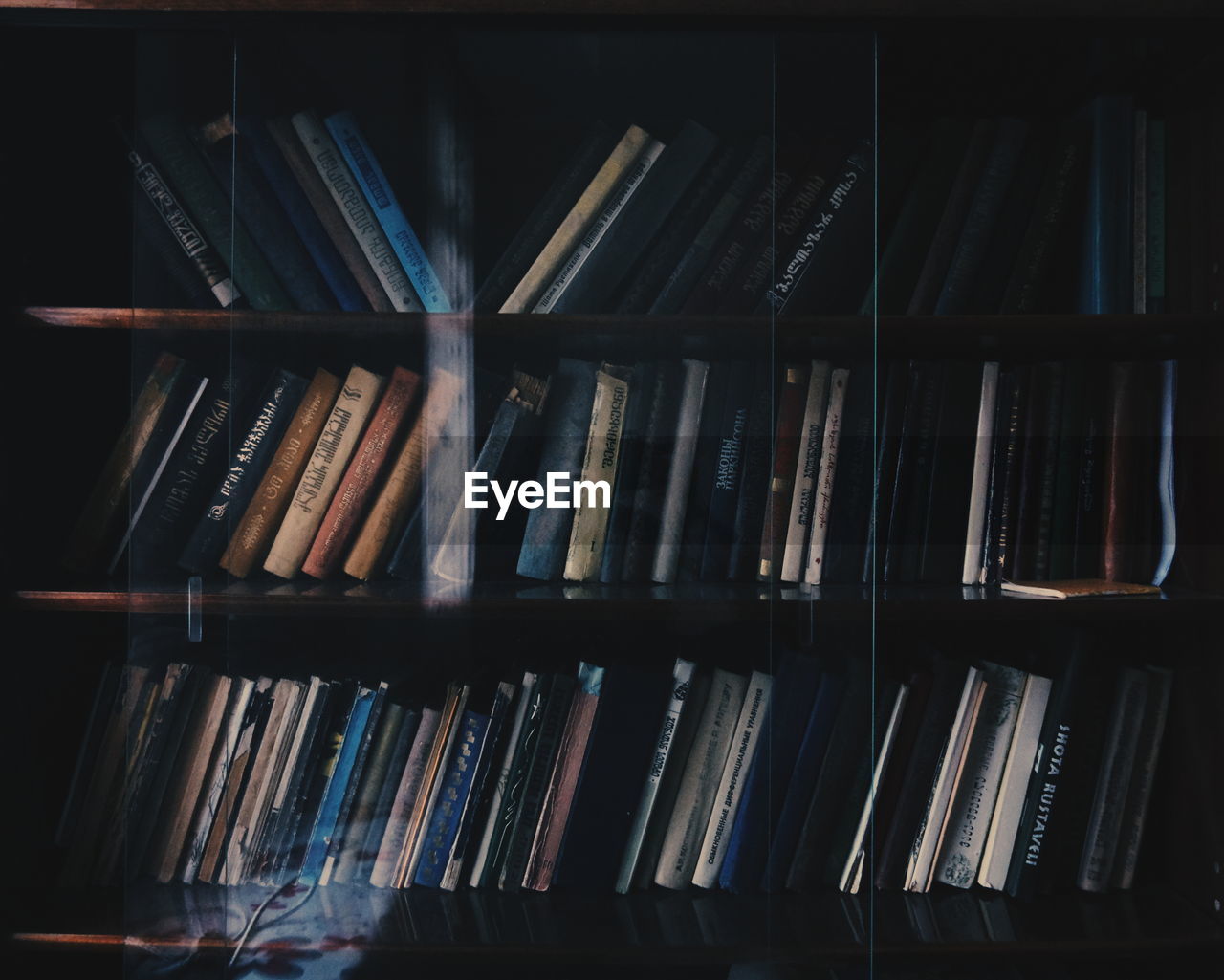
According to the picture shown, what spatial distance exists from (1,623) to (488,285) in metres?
0.81

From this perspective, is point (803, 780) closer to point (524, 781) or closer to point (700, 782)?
point (700, 782)

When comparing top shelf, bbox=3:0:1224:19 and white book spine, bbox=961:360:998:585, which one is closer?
top shelf, bbox=3:0:1224:19

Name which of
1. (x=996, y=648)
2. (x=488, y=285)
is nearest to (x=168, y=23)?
(x=488, y=285)

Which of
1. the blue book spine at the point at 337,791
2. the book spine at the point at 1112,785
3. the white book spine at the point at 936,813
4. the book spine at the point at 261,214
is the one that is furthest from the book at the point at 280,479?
the book spine at the point at 1112,785

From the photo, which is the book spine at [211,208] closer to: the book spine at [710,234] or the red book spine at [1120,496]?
the book spine at [710,234]

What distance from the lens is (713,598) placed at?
1082mm

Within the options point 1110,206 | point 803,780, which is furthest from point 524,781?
point 1110,206

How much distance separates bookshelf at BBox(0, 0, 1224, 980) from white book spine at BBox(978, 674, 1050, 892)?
0.18 feet

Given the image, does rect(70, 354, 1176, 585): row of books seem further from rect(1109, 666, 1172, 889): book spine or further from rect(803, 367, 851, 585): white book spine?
rect(1109, 666, 1172, 889): book spine

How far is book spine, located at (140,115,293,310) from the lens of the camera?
1.08m

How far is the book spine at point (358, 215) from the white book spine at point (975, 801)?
988 mm

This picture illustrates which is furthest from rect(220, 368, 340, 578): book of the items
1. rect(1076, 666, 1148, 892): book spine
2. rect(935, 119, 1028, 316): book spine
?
rect(1076, 666, 1148, 892): book spine

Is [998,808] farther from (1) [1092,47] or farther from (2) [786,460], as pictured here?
(1) [1092,47]

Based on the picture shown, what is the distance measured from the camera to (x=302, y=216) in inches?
42.6
